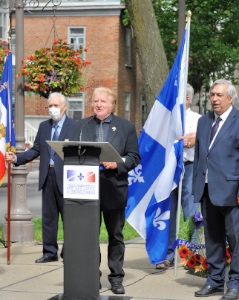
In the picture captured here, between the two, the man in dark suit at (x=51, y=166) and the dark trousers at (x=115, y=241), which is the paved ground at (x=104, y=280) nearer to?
the dark trousers at (x=115, y=241)

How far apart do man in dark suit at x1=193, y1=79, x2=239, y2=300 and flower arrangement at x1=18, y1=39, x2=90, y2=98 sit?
3.65 metres

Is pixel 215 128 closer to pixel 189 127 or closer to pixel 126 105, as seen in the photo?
pixel 189 127

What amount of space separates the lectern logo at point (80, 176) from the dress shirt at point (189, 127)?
2509mm

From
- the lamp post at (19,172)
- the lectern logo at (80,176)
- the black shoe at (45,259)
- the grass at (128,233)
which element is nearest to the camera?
the lectern logo at (80,176)

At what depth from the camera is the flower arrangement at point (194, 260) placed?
8727 mm

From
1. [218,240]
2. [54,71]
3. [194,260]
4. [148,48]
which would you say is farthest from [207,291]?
[148,48]

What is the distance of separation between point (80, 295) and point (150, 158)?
226 cm

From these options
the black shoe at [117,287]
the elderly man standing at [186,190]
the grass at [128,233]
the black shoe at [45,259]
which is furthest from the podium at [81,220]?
the black shoe at [45,259]

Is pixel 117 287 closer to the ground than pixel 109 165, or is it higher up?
closer to the ground

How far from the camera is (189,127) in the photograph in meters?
9.57

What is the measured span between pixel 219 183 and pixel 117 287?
53.9 inches

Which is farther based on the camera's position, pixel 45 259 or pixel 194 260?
pixel 45 259

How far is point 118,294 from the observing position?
7992mm

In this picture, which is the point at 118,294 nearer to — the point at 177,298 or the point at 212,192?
the point at 177,298
